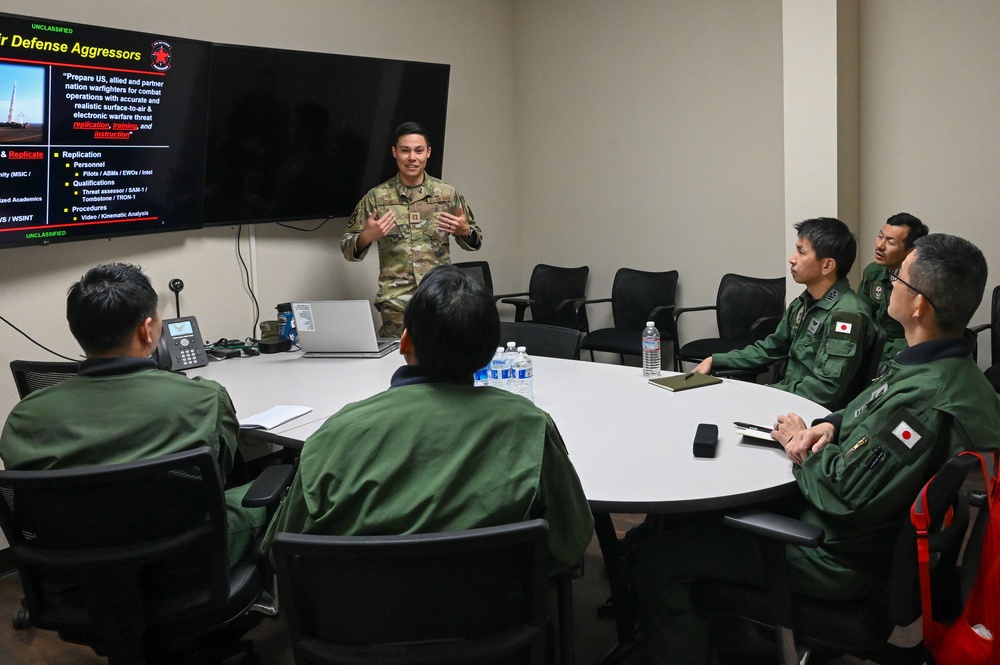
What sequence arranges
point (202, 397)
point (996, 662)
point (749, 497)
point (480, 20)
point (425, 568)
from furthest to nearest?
point (480, 20), point (202, 397), point (749, 497), point (996, 662), point (425, 568)

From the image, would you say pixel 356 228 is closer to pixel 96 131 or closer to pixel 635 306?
pixel 96 131

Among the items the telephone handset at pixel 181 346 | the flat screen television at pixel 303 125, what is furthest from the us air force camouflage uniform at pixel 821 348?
the flat screen television at pixel 303 125

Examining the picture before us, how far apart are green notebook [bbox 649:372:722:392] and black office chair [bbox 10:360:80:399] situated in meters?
1.95

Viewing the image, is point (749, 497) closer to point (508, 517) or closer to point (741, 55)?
point (508, 517)

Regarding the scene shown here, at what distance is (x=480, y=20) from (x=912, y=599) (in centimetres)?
487

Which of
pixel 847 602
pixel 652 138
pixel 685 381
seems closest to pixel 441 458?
pixel 847 602

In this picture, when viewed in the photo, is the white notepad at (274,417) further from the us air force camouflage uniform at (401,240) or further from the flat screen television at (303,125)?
the flat screen television at (303,125)

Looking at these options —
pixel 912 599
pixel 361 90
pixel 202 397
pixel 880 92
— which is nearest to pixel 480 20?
pixel 361 90

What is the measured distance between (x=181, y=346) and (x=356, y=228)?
1174 millimetres

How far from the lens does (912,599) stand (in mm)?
1756

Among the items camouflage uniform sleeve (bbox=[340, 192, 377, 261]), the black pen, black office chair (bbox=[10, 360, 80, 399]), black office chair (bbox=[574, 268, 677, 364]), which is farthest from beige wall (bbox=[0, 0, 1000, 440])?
the black pen

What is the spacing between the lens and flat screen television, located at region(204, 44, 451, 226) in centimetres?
408

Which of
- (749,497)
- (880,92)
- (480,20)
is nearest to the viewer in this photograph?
(749,497)

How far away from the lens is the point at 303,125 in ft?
14.4
